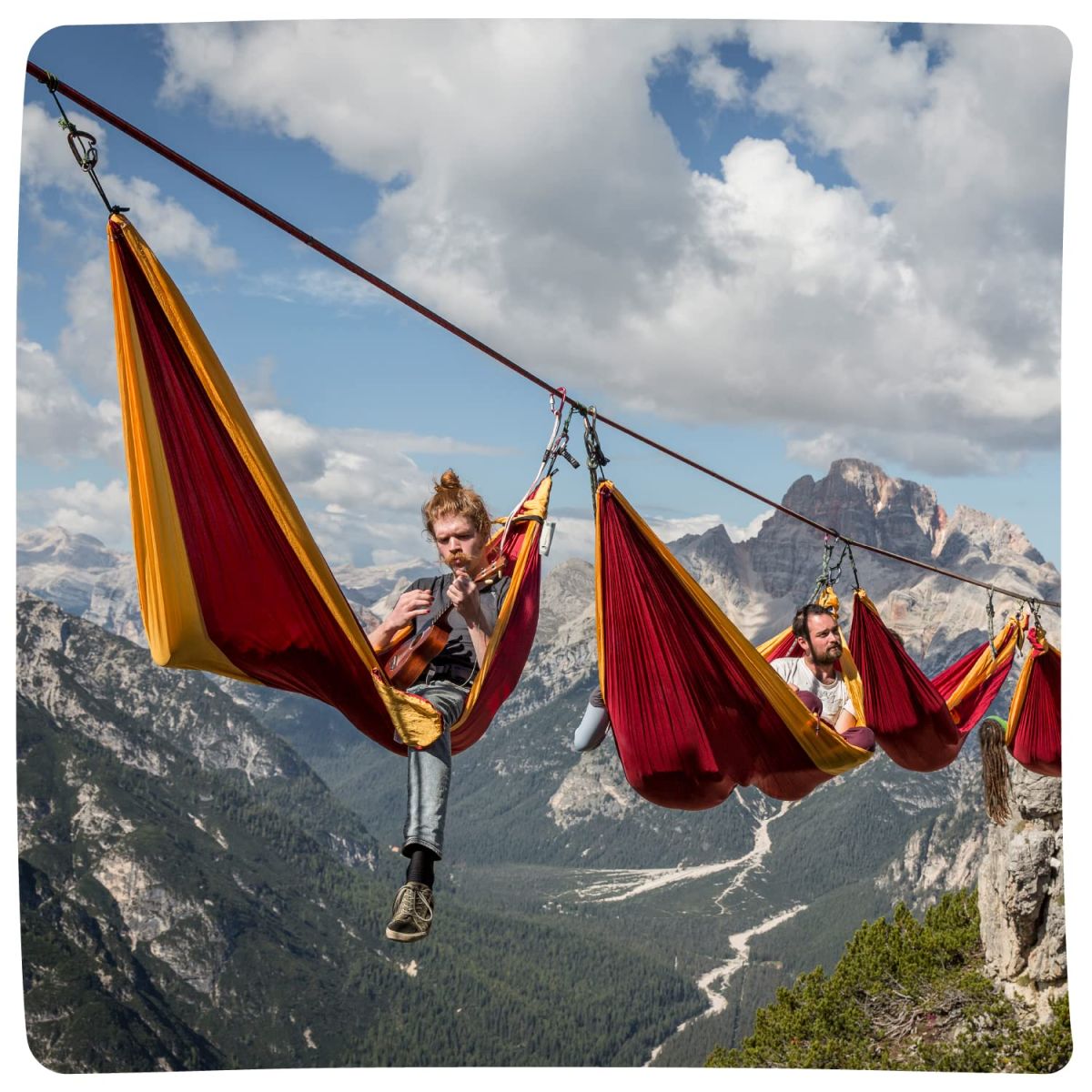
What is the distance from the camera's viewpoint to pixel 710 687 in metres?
3.88

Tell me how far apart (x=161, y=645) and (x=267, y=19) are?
2.67 metres

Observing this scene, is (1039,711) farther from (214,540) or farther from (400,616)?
(214,540)

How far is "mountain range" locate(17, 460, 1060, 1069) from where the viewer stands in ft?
172

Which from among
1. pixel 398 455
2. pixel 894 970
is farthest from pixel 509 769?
pixel 398 455

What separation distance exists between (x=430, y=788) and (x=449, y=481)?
1095 millimetres

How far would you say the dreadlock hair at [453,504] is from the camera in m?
3.63

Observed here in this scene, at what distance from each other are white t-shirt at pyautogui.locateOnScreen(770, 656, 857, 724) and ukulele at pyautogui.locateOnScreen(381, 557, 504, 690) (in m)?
1.87

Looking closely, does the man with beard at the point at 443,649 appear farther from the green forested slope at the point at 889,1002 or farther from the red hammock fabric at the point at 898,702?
the green forested slope at the point at 889,1002

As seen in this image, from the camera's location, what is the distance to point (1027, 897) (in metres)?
13.0

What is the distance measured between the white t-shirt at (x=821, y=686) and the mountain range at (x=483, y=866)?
3016cm

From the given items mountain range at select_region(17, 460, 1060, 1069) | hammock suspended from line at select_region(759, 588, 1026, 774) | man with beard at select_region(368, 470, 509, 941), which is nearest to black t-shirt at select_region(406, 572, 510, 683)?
man with beard at select_region(368, 470, 509, 941)

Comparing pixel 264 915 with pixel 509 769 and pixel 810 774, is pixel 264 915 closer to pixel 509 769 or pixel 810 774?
pixel 509 769

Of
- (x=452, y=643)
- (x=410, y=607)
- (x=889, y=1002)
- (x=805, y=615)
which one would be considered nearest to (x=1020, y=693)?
(x=805, y=615)

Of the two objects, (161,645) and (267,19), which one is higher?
(267,19)
